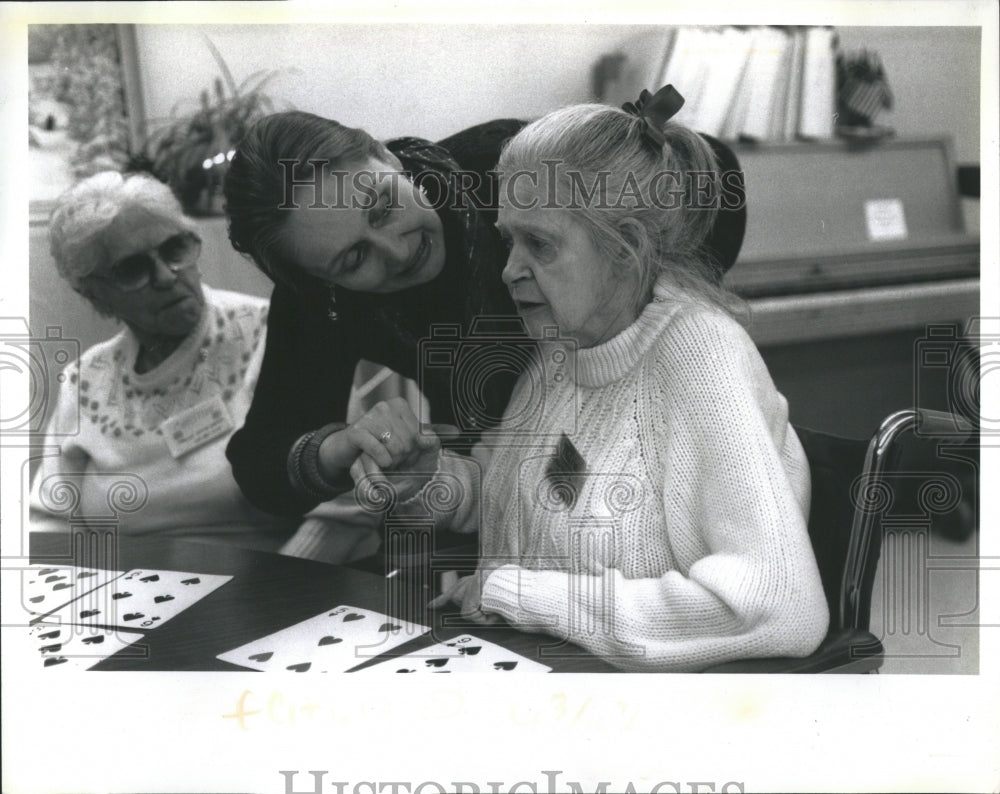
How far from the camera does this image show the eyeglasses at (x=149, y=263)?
274cm

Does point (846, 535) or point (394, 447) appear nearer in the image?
point (846, 535)

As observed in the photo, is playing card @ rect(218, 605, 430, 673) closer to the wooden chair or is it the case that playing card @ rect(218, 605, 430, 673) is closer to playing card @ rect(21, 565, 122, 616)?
playing card @ rect(21, 565, 122, 616)

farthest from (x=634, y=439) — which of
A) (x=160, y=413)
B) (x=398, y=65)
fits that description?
(x=160, y=413)

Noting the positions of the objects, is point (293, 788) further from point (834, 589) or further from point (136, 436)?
point (834, 589)

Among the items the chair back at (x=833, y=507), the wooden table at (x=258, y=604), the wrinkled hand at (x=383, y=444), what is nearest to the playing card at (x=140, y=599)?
the wooden table at (x=258, y=604)

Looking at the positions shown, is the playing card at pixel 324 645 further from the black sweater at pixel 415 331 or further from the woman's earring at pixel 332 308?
the woman's earring at pixel 332 308

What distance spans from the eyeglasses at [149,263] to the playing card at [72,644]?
2.95 ft

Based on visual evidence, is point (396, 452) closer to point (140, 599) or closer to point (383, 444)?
point (383, 444)

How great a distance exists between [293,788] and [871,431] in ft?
5.69

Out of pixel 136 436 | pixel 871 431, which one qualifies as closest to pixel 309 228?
pixel 136 436

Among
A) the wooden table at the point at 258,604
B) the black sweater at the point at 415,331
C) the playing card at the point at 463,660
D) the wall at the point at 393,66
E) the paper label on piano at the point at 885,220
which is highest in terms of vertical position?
the wall at the point at 393,66

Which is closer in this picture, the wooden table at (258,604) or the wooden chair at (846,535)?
the wooden chair at (846,535)

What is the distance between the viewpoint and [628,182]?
8.58ft

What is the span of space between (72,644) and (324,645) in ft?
2.20
